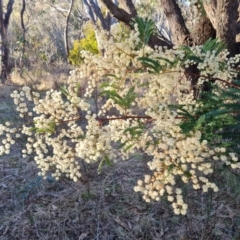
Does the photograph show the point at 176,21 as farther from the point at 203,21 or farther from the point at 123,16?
the point at 123,16

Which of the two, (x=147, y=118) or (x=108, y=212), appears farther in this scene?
(x=108, y=212)

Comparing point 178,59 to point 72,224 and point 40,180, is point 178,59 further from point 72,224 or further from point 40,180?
point 40,180

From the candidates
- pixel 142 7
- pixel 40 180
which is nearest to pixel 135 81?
pixel 40 180

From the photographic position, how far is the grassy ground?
2.73 m

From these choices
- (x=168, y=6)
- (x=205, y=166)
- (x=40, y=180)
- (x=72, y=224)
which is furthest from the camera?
(x=168, y=6)

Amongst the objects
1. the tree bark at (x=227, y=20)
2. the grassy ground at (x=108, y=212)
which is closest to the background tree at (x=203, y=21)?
the tree bark at (x=227, y=20)

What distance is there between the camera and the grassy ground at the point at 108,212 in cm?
273

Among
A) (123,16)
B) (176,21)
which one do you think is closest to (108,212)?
(123,16)

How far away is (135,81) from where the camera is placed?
138 centimetres

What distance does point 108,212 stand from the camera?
9.77 feet

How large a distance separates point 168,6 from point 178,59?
10.1 ft

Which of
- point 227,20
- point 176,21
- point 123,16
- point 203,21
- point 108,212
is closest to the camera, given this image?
point 108,212

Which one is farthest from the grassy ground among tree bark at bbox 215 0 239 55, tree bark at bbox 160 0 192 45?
tree bark at bbox 160 0 192 45

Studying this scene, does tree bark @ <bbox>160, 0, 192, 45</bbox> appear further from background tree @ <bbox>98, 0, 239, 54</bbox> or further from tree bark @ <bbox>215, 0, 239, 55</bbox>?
tree bark @ <bbox>215, 0, 239, 55</bbox>
